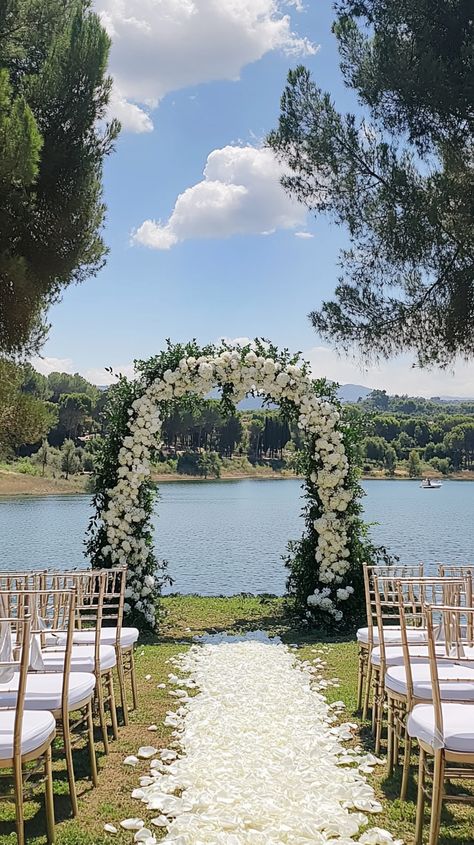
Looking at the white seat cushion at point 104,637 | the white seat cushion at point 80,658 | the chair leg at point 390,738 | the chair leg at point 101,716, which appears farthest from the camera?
the white seat cushion at point 104,637

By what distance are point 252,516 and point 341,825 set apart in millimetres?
20136

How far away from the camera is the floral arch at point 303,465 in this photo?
7371 millimetres

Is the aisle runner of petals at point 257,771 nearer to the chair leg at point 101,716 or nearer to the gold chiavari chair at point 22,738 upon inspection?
the chair leg at point 101,716

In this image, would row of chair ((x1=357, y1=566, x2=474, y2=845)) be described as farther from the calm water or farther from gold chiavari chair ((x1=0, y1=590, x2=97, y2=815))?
the calm water

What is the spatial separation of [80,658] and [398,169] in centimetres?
584

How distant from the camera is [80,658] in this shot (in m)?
3.61

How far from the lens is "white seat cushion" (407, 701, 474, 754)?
7.77 ft

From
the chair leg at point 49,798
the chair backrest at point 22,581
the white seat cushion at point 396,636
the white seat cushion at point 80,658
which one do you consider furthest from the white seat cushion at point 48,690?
the white seat cushion at point 396,636

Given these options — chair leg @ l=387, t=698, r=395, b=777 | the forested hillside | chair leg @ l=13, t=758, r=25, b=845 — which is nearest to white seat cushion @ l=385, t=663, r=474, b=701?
chair leg @ l=387, t=698, r=395, b=777

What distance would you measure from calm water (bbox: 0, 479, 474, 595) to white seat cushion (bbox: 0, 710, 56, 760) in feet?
19.8

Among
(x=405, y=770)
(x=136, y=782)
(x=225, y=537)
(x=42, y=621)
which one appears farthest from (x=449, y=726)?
(x=225, y=537)

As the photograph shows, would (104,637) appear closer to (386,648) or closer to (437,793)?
(386,648)

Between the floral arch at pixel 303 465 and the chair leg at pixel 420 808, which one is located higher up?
the floral arch at pixel 303 465

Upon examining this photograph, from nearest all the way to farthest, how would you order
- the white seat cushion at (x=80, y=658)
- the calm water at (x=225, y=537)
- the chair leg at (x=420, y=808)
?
1. the chair leg at (x=420, y=808)
2. the white seat cushion at (x=80, y=658)
3. the calm water at (x=225, y=537)
